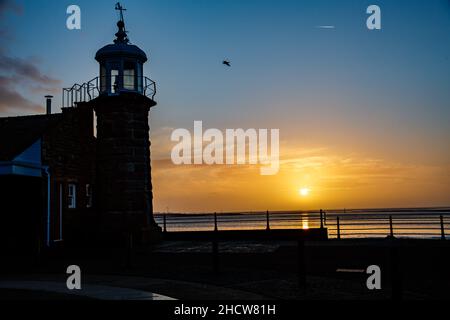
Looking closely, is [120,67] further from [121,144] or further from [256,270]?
[256,270]

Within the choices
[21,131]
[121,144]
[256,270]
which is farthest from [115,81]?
[256,270]

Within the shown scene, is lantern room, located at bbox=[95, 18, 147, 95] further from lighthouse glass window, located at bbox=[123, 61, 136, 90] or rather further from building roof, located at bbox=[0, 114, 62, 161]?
building roof, located at bbox=[0, 114, 62, 161]

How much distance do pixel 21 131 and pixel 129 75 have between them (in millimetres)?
5203

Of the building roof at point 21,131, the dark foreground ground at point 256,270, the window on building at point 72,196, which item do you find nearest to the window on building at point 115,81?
the building roof at point 21,131

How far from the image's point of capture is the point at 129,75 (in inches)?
877

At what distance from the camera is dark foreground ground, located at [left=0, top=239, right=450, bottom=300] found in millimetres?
9391

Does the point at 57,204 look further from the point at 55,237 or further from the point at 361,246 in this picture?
the point at 361,246

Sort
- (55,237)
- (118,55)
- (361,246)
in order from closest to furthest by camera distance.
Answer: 1. (361,246)
2. (55,237)
3. (118,55)

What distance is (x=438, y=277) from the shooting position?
11250mm

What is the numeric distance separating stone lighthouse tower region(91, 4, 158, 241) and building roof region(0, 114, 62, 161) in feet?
7.68

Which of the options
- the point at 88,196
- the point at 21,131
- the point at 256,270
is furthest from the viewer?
the point at 88,196

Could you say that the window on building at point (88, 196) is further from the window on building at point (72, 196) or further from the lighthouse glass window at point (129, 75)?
the lighthouse glass window at point (129, 75)
